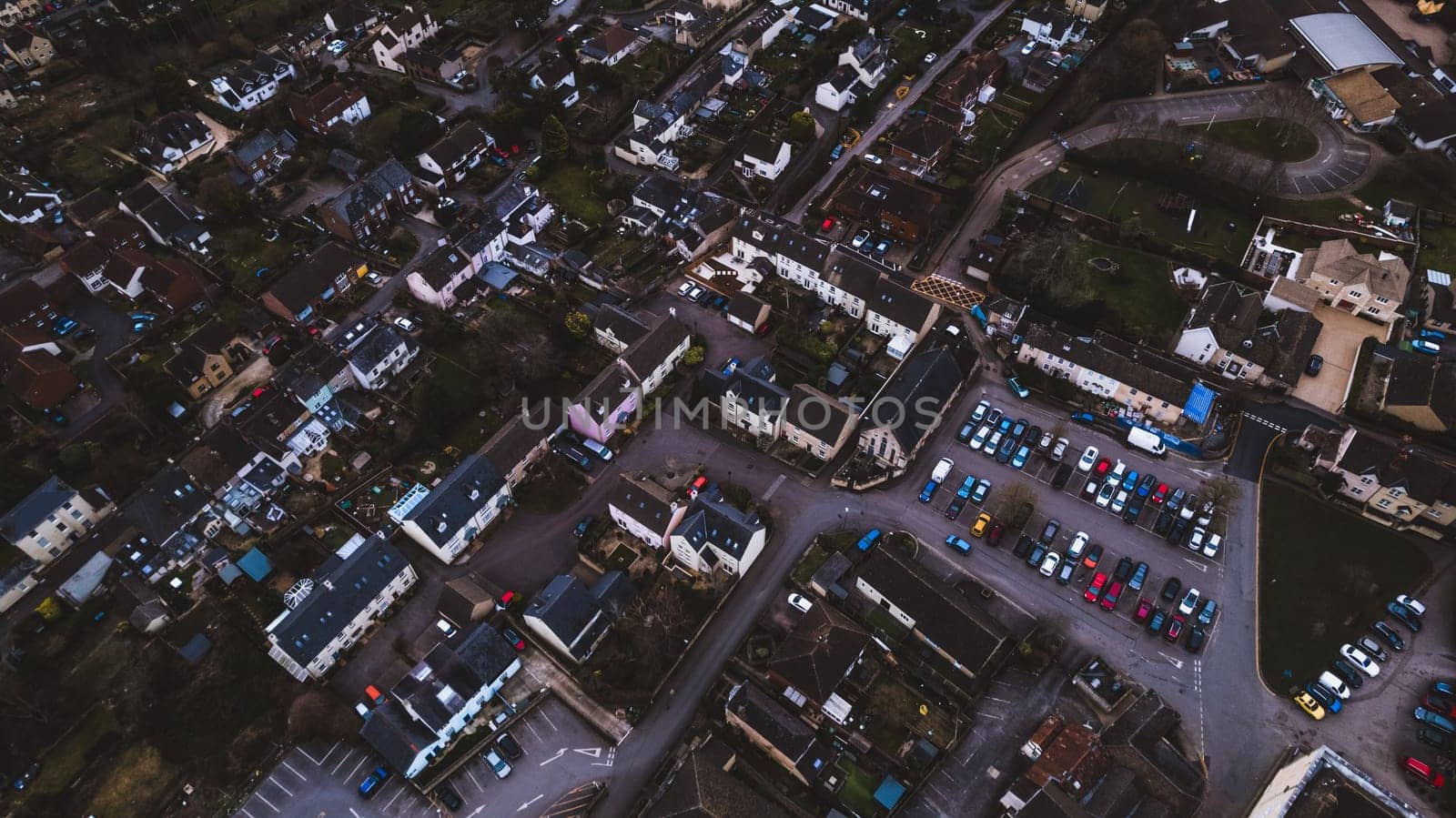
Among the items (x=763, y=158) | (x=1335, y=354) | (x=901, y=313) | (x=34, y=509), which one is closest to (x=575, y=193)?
(x=763, y=158)

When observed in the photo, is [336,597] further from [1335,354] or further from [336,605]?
[1335,354]

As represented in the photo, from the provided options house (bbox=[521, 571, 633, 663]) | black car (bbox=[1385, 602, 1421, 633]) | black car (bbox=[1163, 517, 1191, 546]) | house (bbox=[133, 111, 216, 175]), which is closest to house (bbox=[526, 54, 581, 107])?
house (bbox=[133, 111, 216, 175])

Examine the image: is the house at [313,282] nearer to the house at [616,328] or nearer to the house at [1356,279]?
the house at [616,328]

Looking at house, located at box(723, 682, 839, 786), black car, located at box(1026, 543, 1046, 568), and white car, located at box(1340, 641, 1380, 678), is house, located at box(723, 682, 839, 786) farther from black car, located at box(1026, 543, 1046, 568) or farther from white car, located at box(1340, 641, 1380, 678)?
white car, located at box(1340, 641, 1380, 678)

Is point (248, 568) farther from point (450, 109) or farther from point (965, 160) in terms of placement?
point (965, 160)

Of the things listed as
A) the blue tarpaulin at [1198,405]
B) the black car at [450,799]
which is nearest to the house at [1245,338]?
the blue tarpaulin at [1198,405]
